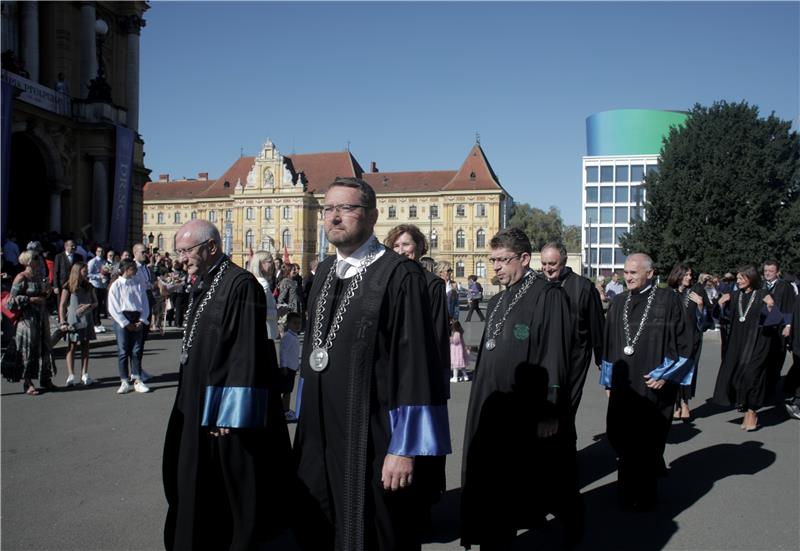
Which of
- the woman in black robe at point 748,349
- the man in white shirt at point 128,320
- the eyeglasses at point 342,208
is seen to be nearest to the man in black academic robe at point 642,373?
the woman in black robe at point 748,349

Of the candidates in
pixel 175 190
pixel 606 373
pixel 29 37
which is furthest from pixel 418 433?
pixel 175 190

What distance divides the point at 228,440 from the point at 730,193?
4321cm

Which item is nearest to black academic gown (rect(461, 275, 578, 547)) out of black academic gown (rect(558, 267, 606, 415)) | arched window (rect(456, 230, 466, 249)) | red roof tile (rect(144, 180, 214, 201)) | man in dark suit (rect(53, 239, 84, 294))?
black academic gown (rect(558, 267, 606, 415))

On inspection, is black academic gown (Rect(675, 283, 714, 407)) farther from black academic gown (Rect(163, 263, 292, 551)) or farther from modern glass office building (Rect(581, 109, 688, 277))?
modern glass office building (Rect(581, 109, 688, 277))

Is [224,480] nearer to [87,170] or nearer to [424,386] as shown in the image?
[424,386]

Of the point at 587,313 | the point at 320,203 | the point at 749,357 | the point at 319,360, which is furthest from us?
the point at 320,203

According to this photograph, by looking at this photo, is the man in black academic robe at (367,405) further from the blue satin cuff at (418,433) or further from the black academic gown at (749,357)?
the black academic gown at (749,357)

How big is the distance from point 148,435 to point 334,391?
5240 mm

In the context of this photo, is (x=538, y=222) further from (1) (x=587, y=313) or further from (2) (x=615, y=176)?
(1) (x=587, y=313)

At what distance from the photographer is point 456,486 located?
6.41 meters

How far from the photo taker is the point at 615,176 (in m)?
91.6

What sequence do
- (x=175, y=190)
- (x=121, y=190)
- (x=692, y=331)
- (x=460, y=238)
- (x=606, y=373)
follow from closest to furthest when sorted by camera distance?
(x=692, y=331) → (x=606, y=373) → (x=121, y=190) → (x=460, y=238) → (x=175, y=190)

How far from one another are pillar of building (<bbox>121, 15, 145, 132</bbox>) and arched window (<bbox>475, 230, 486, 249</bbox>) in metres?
66.4

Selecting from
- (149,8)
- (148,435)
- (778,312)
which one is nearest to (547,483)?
(148,435)
